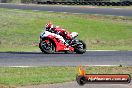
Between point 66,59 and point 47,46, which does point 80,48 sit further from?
point 66,59

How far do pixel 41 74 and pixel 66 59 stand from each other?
15.9 ft

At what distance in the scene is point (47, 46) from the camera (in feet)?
68.6

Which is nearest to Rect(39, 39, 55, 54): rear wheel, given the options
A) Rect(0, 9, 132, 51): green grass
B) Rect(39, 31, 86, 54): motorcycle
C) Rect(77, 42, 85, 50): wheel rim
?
Rect(39, 31, 86, 54): motorcycle

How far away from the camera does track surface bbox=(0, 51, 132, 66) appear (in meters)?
16.9

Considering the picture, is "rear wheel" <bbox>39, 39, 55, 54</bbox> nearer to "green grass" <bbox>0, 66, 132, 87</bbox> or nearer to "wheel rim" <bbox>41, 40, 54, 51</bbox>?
"wheel rim" <bbox>41, 40, 54, 51</bbox>

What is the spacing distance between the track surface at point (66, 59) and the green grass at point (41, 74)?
1.66 metres

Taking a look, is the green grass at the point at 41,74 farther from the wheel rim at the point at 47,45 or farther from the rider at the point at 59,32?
the rider at the point at 59,32

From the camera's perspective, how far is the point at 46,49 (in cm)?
2089

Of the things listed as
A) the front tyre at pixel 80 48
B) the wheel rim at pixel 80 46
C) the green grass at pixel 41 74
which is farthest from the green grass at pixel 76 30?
the green grass at pixel 41 74

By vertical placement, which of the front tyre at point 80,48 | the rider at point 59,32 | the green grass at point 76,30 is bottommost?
the green grass at point 76,30

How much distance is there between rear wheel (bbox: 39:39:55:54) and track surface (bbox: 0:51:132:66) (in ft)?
1.58

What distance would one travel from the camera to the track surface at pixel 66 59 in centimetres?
1690

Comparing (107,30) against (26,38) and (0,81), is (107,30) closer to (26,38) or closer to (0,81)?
(26,38)

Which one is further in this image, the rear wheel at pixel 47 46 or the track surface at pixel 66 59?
the rear wheel at pixel 47 46
